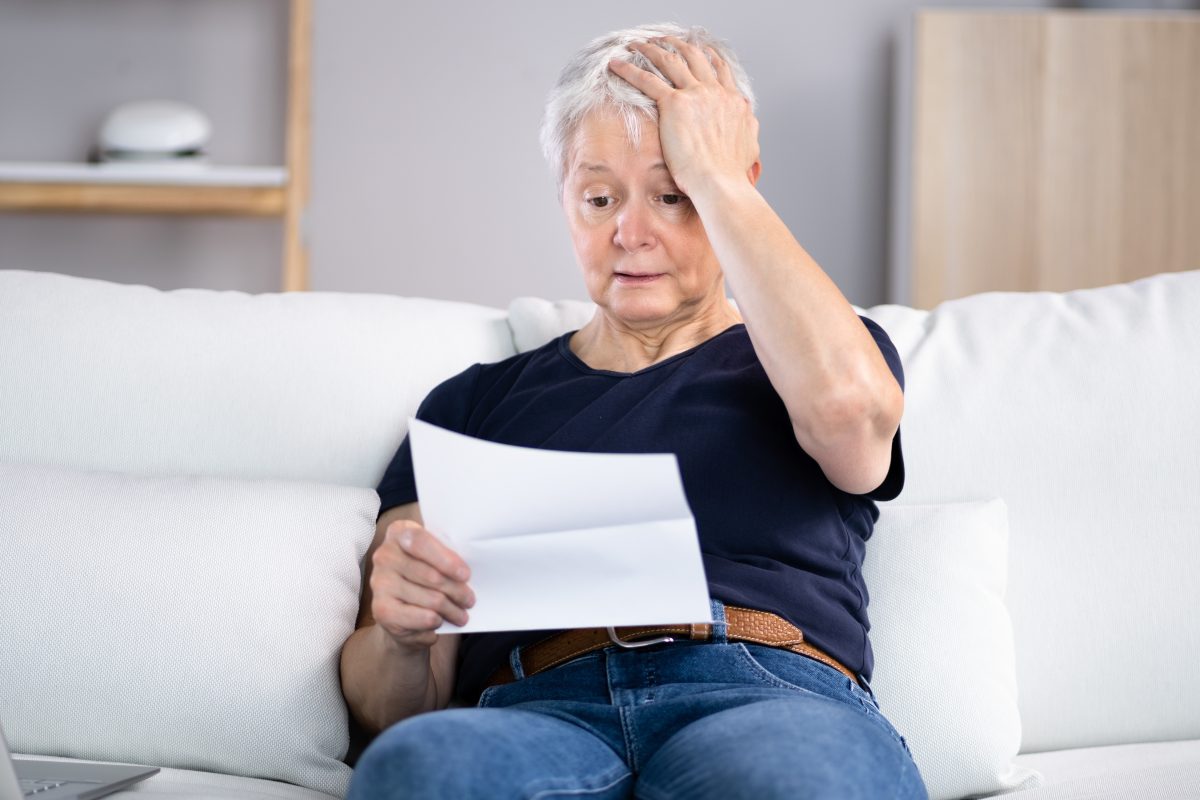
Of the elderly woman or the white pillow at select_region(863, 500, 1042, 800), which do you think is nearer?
the elderly woman

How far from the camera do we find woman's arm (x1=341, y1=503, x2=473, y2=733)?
3.48 feet

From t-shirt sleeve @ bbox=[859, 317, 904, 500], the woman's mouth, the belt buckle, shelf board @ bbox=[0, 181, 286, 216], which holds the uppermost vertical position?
shelf board @ bbox=[0, 181, 286, 216]

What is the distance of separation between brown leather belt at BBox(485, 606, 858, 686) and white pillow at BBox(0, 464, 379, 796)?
27 cm

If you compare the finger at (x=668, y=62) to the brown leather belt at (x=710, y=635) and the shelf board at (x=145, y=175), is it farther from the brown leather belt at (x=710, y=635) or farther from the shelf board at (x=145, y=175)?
the shelf board at (x=145, y=175)

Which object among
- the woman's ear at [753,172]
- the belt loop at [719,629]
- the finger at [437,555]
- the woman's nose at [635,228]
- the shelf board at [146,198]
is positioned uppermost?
the shelf board at [146,198]

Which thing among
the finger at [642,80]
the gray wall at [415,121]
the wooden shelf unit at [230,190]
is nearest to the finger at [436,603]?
the finger at [642,80]

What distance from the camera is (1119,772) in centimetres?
130

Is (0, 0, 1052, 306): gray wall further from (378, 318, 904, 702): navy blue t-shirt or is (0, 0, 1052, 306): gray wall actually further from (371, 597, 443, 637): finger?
(371, 597, 443, 637): finger

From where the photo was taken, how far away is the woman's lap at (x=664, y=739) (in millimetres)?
906

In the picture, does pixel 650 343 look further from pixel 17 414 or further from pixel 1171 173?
pixel 1171 173

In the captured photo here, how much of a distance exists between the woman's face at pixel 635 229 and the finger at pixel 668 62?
0.21ft

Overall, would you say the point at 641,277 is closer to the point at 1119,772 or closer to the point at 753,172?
the point at 753,172

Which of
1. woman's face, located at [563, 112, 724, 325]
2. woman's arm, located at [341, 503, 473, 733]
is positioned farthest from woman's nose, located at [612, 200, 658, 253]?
woman's arm, located at [341, 503, 473, 733]

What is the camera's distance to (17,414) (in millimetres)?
1531
